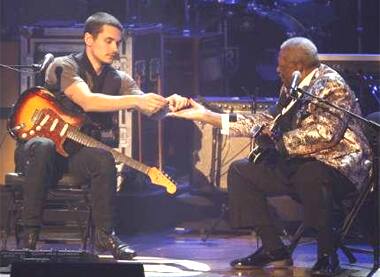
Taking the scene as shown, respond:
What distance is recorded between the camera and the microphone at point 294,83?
20.5 ft

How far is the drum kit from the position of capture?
398 inches

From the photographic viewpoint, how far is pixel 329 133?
259 inches

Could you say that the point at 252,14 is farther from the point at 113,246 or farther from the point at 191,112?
the point at 113,246

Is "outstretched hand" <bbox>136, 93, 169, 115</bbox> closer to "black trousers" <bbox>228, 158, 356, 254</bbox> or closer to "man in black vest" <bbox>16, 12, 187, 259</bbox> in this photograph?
"man in black vest" <bbox>16, 12, 187, 259</bbox>

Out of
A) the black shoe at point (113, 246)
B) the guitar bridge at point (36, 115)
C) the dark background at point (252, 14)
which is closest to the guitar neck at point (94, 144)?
the guitar bridge at point (36, 115)

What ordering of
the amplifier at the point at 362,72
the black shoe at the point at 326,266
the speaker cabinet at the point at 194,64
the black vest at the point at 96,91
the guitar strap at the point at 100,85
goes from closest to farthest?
the black shoe at the point at 326,266, the black vest at the point at 96,91, the guitar strap at the point at 100,85, the amplifier at the point at 362,72, the speaker cabinet at the point at 194,64

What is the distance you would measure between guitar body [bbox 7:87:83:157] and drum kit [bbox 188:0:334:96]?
3.40 metres

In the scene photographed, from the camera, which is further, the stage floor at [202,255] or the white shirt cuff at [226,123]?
the white shirt cuff at [226,123]

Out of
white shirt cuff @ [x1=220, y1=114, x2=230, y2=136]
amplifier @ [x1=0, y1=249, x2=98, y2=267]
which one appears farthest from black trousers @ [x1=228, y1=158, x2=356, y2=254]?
amplifier @ [x1=0, y1=249, x2=98, y2=267]

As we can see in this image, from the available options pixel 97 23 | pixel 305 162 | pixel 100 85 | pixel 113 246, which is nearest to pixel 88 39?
pixel 97 23

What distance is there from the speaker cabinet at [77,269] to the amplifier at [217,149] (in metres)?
3.82

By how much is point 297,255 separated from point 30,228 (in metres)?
2.01

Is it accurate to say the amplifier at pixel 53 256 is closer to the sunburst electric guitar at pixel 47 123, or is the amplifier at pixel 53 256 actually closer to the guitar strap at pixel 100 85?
the sunburst electric guitar at pixel 47 123

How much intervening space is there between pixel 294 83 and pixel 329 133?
0.47m
